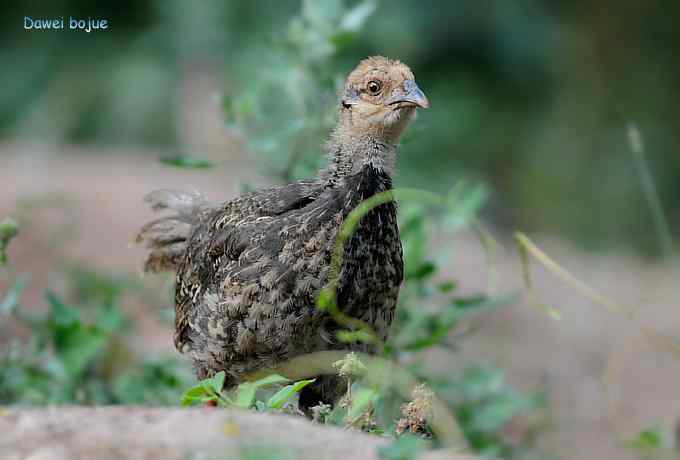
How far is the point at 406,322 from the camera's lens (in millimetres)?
5207

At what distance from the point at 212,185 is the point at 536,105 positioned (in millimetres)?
4053

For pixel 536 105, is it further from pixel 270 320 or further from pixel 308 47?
pixel 270 320

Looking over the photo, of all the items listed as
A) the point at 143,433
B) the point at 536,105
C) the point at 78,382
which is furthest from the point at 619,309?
the point at 536,105

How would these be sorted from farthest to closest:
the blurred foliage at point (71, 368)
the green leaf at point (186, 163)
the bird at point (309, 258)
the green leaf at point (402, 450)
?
the blurred foliage at point (71, 368), the green leaf at point (186, 163), the bird at point (309, 258), the green leaf at point (402, 450)

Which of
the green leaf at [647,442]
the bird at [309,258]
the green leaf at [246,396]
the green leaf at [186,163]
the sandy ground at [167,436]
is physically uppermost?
the green leaf at [186,163]

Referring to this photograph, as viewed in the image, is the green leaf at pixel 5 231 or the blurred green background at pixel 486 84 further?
the blurred green background at pixel 486 84

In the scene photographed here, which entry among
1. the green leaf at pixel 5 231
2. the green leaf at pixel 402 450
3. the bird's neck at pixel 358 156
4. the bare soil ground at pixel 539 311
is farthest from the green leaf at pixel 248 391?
the bare soil ground at pixel 539 311

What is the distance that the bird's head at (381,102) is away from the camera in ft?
14.0

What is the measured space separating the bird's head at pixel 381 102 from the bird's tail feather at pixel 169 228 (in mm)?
1145

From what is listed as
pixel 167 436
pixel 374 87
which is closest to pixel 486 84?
pixel 374 87

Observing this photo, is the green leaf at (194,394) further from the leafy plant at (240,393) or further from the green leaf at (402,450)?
the green leaf at (402,450)

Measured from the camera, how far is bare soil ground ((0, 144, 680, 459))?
6859 mm

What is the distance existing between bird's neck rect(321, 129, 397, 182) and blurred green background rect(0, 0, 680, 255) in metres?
6.50

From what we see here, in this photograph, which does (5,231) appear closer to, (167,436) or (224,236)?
(224,236)
